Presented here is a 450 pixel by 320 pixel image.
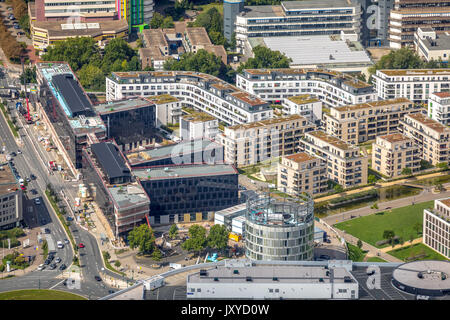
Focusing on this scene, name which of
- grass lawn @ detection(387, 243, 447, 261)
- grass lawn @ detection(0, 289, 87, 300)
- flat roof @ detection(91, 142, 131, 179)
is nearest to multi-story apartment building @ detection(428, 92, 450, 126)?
grass lawn @ detection(387, 243, 447, 261)

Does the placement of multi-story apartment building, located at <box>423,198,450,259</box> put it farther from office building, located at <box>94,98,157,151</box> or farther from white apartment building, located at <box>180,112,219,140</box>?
office building, located at <box>94,98,157,151</box>

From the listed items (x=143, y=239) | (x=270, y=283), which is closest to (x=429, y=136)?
(x=143, y=239)

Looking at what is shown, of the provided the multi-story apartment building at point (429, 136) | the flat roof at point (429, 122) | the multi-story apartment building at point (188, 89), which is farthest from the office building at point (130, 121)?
the flat roof at point (429, 122)

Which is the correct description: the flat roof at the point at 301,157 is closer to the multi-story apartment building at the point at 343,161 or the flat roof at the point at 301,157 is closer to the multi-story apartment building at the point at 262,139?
the multi-story apartment building at the point at 343,161

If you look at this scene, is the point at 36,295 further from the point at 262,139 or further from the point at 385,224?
the point at 262,139

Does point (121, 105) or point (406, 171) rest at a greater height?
point (121, 105)

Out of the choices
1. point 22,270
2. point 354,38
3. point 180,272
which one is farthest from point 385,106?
point 180,272
